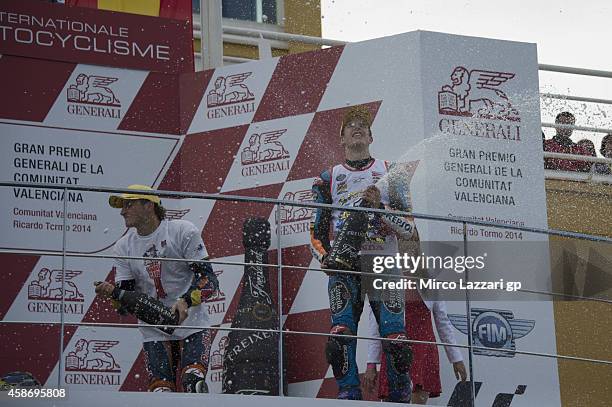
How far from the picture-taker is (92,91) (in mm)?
9852

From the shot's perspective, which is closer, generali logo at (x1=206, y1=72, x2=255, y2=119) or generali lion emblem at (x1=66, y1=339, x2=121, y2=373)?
generali lion emblem at (x1=66, y1=339, x2=121, y2=373)

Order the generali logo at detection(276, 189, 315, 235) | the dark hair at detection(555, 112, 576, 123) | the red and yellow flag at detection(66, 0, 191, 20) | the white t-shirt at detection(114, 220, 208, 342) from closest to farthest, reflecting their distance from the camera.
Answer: the white t-shirt at detection(114, 220, 208, 342) < the generali logo at detection(276, 189, 315, 235) < the red and yellow flag at detection(66, 0, 191, 20) < the dark hair at detection(555, 112, 576, 123)

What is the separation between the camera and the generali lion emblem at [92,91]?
980cm

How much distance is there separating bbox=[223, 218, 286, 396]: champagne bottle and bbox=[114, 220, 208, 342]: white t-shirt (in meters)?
0.45

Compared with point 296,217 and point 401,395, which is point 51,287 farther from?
point 401,395

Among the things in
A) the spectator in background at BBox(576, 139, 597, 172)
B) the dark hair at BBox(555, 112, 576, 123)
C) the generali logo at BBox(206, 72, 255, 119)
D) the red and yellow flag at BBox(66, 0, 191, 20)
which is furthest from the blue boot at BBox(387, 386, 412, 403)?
the dark hair at BBox(555, 112, 576, 123)

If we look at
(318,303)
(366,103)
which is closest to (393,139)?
(366,103)

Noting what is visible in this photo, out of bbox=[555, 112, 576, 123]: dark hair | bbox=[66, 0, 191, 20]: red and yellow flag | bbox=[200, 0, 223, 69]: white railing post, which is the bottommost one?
bbox=[555, 112, 576, 123]: dark hair

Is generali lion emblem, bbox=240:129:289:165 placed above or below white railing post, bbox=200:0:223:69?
below

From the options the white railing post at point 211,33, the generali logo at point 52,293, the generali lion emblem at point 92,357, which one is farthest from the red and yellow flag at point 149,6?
the generali lion emblem at point 92,357

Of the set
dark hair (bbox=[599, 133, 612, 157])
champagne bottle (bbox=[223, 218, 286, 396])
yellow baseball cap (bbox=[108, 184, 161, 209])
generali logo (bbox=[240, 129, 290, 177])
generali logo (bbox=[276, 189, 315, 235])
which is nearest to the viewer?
yellow baseball cap (bbox=[108, 184, 161, 209])

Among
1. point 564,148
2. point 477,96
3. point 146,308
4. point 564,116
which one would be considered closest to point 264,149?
point 477,96

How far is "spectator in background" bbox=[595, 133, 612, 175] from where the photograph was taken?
39.0ft

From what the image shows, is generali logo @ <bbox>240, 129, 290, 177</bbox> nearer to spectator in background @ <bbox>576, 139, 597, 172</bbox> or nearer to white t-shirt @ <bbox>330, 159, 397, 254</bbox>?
white t-shirt @ <bbox>330, 159, 397, 254</bbox>
